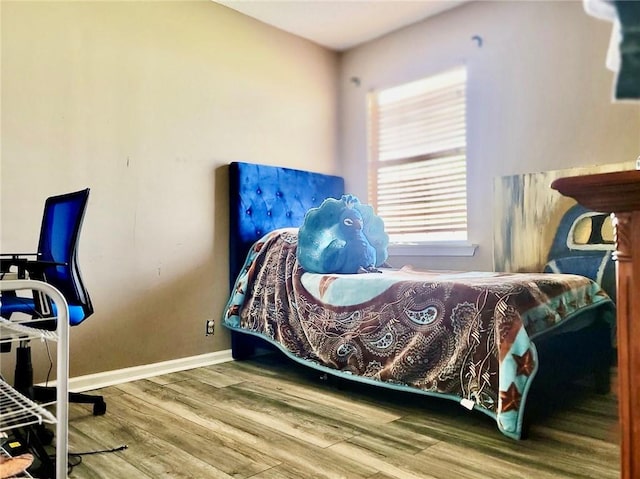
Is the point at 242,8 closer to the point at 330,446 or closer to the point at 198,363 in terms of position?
the point at 198,363

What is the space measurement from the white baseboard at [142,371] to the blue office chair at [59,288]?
0.46 meters

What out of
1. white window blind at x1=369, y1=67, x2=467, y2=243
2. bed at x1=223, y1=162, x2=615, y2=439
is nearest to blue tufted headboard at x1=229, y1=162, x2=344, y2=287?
bed at x1=223, y1=162, x2=615, y2=439

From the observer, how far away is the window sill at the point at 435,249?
3309 millimetres

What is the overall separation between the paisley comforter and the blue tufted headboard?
44 centimetres

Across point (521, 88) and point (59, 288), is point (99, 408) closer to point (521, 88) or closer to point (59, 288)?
point (59, 288)

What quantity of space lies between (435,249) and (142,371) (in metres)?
2.06

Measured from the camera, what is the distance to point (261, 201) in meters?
3.38

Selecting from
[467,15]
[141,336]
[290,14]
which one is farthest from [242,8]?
[141,336]

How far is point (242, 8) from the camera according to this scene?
11.0 ft

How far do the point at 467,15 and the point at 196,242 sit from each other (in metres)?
2.37

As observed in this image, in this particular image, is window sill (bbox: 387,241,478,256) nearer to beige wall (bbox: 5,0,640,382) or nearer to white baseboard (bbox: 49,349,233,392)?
beige wall (bbox: 5,0,640,382)

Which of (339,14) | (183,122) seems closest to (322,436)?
(183,122)

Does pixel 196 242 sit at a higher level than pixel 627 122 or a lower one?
lower

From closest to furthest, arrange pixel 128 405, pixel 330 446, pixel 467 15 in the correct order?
pixel 330 446 < pixel 128 405 < pixel 467 15
